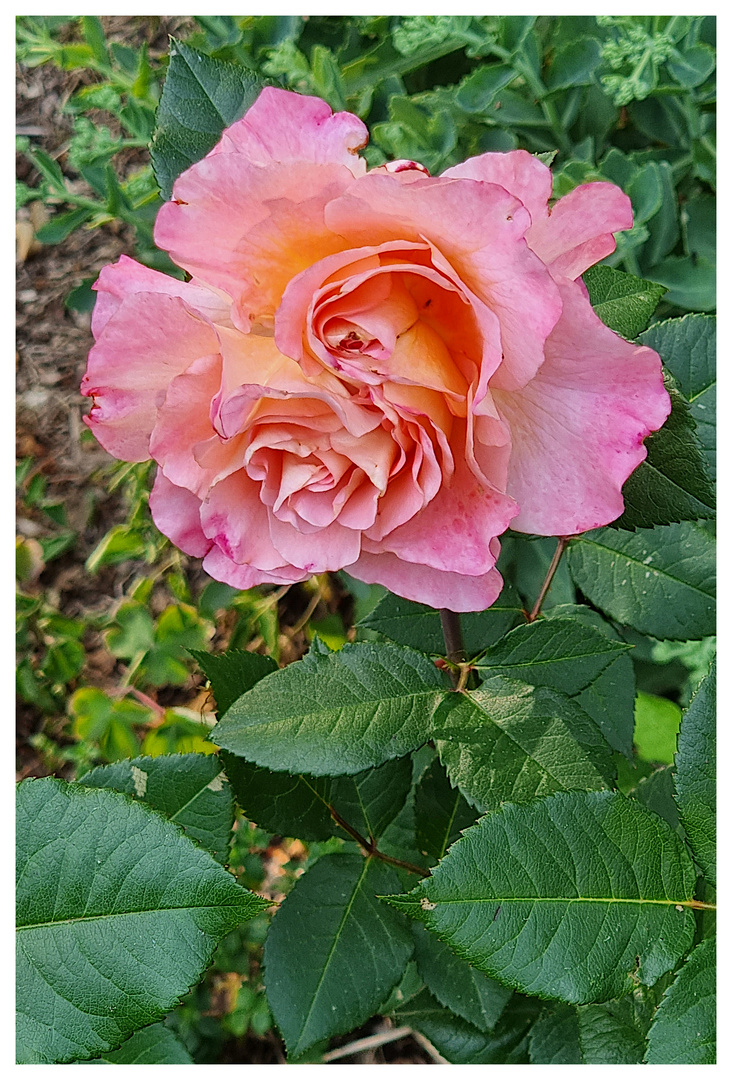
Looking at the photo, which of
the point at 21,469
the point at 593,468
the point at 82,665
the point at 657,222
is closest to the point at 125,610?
the point at 82,665

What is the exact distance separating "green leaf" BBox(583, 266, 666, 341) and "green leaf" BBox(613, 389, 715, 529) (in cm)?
6

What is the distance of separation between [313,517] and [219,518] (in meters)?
0.05

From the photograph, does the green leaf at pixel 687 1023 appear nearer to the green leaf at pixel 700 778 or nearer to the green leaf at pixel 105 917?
the green leaf at pixel 700 778

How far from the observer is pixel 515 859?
0.49 metres

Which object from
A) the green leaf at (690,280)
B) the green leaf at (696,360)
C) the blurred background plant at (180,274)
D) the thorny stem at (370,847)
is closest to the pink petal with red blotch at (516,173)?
the green leaf at (696,360)

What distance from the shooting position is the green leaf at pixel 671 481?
0.54 m

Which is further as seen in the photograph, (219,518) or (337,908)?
(337,908)

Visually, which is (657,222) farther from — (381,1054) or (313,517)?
(381,1054)

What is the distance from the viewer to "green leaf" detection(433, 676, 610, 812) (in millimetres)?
517

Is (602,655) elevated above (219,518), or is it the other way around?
(219,518)

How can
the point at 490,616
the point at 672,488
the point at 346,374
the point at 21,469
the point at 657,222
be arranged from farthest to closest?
the point at 21,469 → the point at 657,222 → the point at 490,616 → the point at 672,488 → the point at 346,374

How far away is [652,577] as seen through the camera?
743mm

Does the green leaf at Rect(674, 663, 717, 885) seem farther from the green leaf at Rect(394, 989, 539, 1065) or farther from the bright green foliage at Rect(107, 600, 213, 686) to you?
the bright green foliage at Rect(107, 600, 213, 686)

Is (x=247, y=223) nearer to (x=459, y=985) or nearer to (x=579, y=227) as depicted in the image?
(x=579, y=227)
